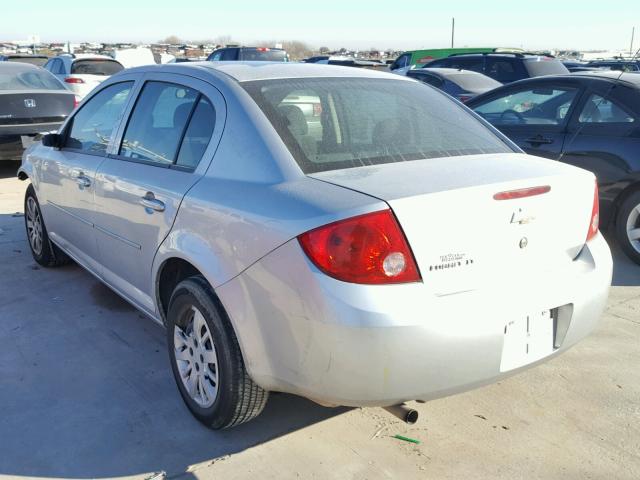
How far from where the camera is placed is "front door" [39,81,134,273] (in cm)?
405

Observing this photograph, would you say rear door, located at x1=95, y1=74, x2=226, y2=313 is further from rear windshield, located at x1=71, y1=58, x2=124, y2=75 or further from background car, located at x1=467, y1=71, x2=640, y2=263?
rear windshield, located at x1=71, y1=58, x2=124, y2=75

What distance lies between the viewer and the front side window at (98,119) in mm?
4039

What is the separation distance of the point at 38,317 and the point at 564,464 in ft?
11.0

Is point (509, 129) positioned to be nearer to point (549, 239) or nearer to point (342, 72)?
point (342, 72)

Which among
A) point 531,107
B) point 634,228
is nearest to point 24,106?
point 531,107

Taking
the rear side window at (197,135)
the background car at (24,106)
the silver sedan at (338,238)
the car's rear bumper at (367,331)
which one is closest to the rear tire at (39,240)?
the silver sedan at (338,238)

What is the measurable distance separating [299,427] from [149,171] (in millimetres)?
1485

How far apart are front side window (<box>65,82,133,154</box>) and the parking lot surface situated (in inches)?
48.3

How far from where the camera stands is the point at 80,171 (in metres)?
4.12

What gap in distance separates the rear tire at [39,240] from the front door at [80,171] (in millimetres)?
353

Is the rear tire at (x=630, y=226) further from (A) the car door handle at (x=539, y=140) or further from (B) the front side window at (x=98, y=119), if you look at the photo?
(B) the front side window at (x=98, y=119)

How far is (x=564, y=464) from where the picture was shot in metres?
2.80

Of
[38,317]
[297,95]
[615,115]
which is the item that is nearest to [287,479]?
[297,95]

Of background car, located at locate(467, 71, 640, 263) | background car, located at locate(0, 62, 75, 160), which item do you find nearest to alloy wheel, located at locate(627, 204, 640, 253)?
background car, located at locate(467, 71, 640, 263)
